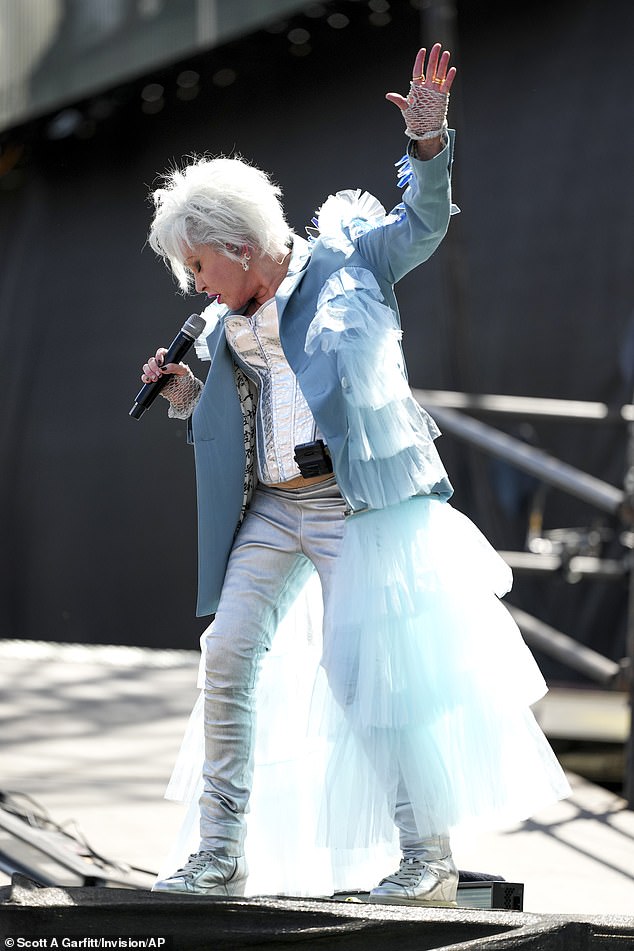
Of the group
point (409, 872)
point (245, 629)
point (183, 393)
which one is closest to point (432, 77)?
point (183, 393)

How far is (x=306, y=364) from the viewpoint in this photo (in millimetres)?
2010

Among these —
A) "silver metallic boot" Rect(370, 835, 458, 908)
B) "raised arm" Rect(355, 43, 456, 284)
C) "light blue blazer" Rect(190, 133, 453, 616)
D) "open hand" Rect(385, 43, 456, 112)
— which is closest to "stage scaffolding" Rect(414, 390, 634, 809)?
"silver metallic boot" Rect(370, 835, 458, 908)

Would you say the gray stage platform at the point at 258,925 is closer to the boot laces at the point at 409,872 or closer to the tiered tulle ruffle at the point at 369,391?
the boot laces at the point at 409,872

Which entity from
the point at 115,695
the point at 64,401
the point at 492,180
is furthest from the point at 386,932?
the point at 64,401

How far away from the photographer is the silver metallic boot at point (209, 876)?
194 centimetres

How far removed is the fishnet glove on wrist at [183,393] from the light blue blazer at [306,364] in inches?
2.4

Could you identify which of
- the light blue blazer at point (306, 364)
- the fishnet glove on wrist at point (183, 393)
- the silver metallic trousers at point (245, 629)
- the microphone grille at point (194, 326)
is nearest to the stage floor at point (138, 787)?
the silver metallic trousers at point (245, 629)

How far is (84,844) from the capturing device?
2.80m

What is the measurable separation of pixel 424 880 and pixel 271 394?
0.81 metres

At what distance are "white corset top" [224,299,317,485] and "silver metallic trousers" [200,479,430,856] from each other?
7cm

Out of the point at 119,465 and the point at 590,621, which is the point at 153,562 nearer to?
the point at 119,465

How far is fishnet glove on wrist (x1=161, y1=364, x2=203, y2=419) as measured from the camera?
2170 mm

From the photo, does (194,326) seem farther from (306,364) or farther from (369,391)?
(369,391)

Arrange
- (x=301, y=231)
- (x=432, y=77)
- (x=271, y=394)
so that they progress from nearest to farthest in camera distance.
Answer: (x=432, y=77)
(x=271, y=394)
(x=301, y=231)
